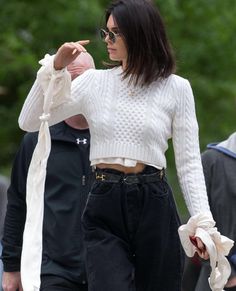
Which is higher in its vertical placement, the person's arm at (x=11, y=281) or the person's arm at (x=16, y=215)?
the person's arm at (x=16, y=215)

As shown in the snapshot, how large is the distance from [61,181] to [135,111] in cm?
98

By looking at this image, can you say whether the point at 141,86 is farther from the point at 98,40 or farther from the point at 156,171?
the point at 98,40

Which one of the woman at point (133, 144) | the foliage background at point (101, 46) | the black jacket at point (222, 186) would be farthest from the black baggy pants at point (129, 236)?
the foliage background at point (101, 46)

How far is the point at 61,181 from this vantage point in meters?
6.23

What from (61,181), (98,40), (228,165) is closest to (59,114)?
(61,181)

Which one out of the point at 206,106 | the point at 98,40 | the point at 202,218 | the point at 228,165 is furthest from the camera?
the point at 206,106

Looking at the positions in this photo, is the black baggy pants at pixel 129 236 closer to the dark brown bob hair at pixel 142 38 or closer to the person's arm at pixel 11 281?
the dark brown bob hair at pixel 142 38

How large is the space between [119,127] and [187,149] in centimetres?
36

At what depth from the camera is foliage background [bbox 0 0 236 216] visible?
569 inches

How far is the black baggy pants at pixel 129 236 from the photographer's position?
5316mm

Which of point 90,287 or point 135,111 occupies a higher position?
point 135,111

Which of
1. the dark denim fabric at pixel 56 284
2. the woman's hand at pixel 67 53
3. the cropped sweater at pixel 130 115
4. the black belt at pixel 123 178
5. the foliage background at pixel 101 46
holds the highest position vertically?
the woman's hand at pixel 67 53

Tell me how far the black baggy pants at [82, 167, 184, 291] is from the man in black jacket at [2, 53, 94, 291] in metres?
0.74

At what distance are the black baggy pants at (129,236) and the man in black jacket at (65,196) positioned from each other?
74 centimetres
